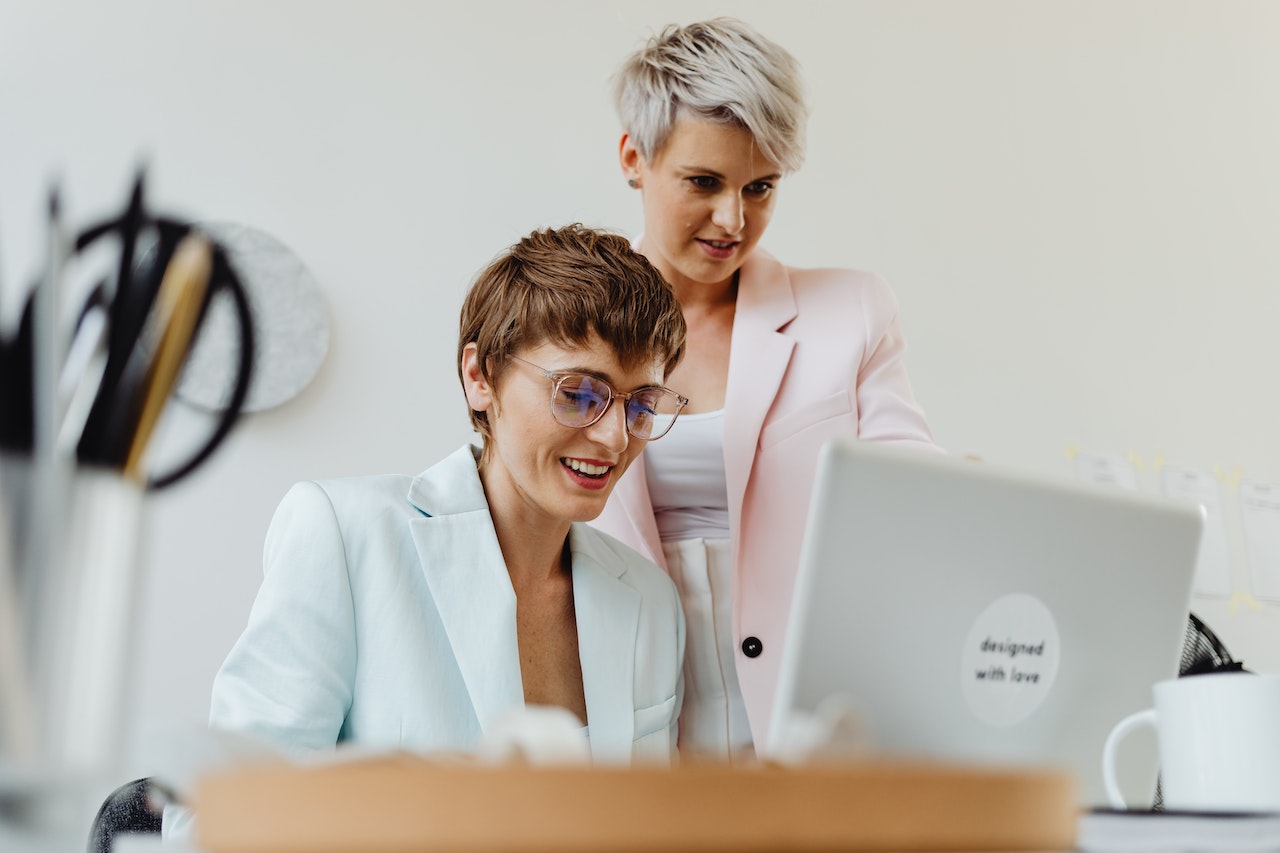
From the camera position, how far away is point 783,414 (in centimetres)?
196

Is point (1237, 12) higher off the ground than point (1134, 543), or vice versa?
point (1237, 12)

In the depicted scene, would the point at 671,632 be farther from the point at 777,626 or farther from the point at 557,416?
the point at 557,416

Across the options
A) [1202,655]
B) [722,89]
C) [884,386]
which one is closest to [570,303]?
[722,89]

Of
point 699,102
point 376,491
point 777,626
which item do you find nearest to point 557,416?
point 376,491

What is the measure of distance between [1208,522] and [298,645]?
2.80 meters

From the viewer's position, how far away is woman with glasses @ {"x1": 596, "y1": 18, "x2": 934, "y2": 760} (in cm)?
186

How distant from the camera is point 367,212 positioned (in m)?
2.62

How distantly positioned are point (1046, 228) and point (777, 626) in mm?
2067

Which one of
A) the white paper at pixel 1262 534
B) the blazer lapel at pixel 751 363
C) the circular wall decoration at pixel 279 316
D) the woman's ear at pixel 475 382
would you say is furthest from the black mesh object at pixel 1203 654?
the circular wall decoration at pixel 279 316

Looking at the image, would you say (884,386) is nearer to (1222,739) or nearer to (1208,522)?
(1222,739)

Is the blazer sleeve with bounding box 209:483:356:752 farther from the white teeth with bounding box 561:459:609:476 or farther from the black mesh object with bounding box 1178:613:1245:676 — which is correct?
the black mesh object with bounding box 1178:613:1245:676

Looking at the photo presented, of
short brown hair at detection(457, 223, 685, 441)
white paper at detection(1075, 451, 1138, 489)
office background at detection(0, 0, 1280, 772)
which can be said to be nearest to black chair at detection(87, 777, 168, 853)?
office background at detection(0, 0, 1280, 772)

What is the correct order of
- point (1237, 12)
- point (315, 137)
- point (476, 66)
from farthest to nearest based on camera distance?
point (1237, 12)
point (476, 66)
point (315, 137)

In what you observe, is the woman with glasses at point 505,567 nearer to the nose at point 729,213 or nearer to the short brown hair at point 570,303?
the short brown hair at point 570,303
